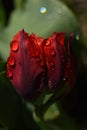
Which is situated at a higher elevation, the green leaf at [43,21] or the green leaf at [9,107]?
the green leaf at [43,21]

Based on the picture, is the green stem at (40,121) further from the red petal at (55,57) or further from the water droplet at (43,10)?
the water droplet at (43,10)

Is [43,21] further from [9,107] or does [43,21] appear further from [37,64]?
[37,64]

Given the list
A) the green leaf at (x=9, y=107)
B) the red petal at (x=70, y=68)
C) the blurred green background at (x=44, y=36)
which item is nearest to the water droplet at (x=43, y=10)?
the blurred green background at (x=44, y=36)

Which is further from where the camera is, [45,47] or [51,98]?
[51,98]

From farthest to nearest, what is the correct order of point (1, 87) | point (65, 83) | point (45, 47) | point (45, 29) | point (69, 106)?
point (69, 106) < point (45, 29) < point (1, 87) < point (65, 83) < point (45, 47)

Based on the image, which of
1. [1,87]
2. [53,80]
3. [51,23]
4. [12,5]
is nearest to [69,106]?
[51,23]

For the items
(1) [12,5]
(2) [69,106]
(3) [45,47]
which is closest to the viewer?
(3) [45,47]

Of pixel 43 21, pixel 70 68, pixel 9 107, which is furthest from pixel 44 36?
pixel 70 68

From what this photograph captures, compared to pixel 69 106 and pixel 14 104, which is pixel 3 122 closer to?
pixel 14 104
